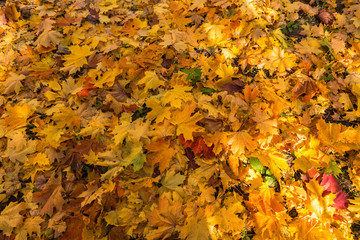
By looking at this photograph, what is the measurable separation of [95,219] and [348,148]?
229 centimetres

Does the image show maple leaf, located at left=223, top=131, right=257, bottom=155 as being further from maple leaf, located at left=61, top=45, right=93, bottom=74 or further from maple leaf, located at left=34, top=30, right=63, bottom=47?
maple leaf, located at left=34, top=30, right=63, bottom=47

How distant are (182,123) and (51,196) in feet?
4.12

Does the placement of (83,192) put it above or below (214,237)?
above

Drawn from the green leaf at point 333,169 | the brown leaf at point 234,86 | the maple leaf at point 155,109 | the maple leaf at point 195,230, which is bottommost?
the green leaf at point 333,169

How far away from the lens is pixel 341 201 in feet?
6.25

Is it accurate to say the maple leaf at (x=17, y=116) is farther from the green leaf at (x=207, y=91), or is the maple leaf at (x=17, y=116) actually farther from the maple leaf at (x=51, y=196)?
the green leaf at (x=207, y=91)

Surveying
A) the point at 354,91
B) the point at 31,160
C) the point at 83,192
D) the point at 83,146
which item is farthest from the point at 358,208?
the point at 31,160

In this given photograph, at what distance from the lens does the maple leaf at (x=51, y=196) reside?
1.78m

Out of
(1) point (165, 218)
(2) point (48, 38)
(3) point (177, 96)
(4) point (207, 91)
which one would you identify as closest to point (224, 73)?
(4) point (207, 91)

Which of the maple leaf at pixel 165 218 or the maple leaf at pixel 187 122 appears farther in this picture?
the maple leaf at pixel 187 122

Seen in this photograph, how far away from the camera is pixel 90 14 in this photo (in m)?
2.89

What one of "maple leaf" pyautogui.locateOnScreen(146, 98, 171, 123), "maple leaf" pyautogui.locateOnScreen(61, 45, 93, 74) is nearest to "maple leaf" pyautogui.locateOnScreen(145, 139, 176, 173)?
"maple leaf" pyautogui.locateOnScreen(146, 98, 171, 123)

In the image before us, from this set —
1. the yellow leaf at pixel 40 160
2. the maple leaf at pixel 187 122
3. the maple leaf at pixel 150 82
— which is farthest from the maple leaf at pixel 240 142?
the yellow leaf at pixel 40 160

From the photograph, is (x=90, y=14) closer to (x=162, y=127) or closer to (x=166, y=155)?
(x=162, y=127)
